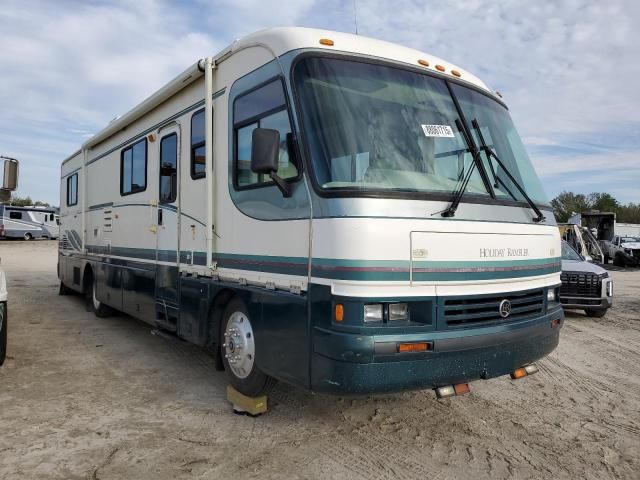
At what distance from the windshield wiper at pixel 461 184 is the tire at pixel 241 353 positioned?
179 centimetres

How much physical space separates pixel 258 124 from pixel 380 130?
3.49 feet

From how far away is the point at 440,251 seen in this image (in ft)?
12.4

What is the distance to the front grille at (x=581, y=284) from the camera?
9.91 m

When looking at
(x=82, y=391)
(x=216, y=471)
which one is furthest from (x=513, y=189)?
(x=82, y=391)

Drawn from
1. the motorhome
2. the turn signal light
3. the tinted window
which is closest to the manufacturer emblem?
the turn signal light

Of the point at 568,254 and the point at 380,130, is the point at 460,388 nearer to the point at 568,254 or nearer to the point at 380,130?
the point at 380,130

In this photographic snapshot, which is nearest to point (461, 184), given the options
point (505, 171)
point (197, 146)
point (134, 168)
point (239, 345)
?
point (505, 171)

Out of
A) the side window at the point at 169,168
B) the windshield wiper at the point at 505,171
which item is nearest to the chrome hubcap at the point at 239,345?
the side window at the point at 169,168

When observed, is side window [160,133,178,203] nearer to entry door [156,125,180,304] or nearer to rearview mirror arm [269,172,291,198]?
entry door [156,125,180,304]

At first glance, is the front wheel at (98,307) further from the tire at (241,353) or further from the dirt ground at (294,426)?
the tire at (241,353)

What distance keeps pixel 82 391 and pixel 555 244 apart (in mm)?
4480

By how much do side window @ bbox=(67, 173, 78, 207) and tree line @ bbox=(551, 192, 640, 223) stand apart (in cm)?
5702

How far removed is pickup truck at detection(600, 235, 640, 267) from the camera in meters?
27.0

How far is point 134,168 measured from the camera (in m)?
7.23
